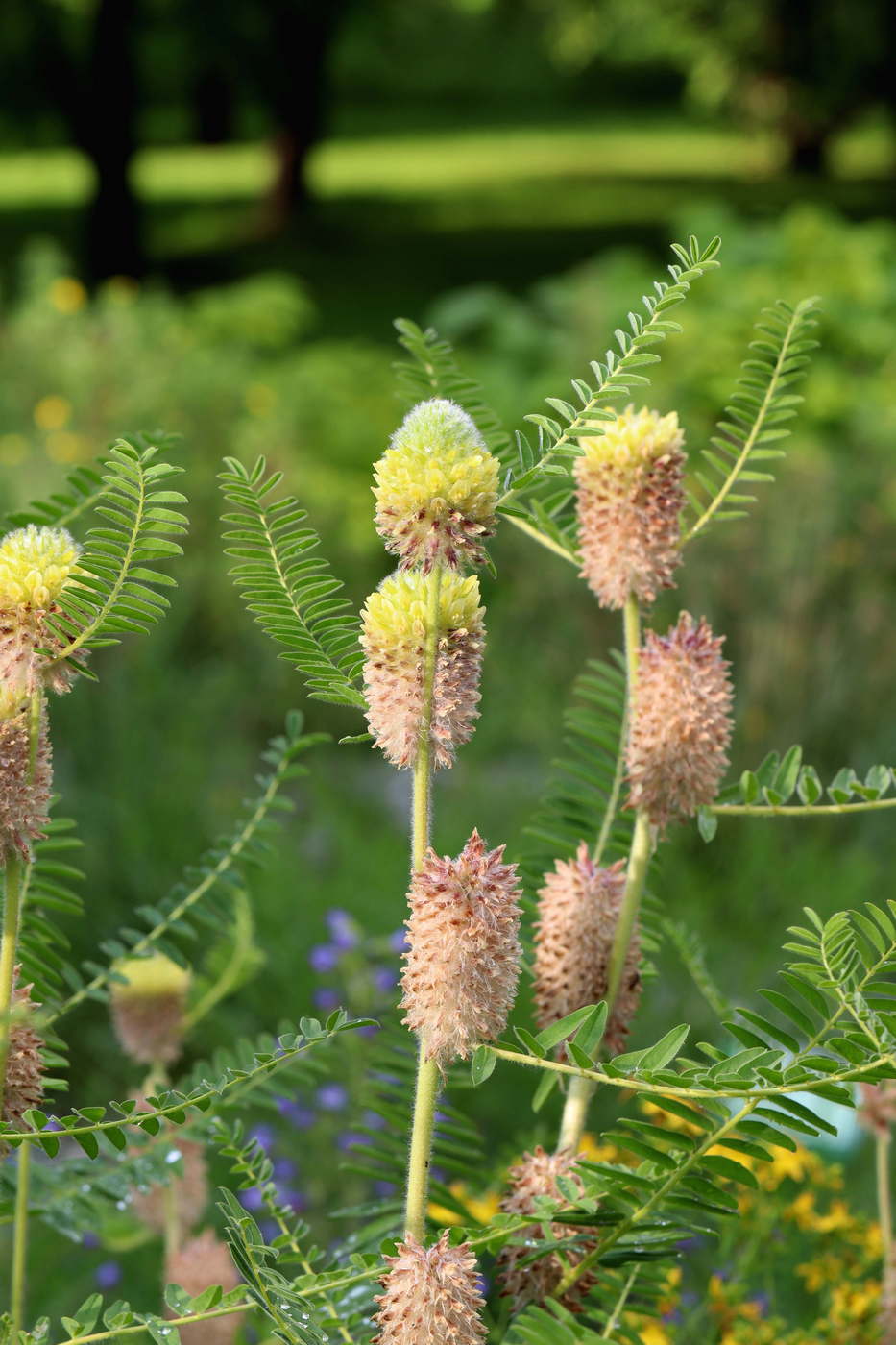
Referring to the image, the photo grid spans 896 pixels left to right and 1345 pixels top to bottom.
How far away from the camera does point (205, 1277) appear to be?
3.79 feet

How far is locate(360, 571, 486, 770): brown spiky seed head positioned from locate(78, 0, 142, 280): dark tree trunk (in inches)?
515

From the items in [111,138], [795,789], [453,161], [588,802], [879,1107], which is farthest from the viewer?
[453,161]

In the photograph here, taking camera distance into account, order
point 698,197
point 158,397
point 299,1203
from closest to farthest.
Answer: point 299,1203
point 158,397
point 698,197

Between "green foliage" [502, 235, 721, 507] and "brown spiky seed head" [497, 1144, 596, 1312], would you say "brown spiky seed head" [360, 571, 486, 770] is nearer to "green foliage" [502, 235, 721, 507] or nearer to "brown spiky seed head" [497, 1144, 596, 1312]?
"green foliage" [502, 235, 721, 507]

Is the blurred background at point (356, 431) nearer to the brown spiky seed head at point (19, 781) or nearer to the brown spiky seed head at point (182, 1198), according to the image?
the brown spiky seed head at point (182, 1198)

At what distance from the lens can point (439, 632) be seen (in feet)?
2.52

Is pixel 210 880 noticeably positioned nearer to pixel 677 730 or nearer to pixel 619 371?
pixel 677 730

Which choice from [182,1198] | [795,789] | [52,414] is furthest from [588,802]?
[52,414]

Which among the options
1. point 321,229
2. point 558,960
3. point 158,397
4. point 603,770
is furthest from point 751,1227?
point 321,229

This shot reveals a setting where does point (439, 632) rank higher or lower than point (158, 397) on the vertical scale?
lower

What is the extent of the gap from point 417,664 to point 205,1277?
59 centimetres

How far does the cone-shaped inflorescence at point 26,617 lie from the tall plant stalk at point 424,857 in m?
0.18

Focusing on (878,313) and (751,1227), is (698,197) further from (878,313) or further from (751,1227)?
(751,1227)

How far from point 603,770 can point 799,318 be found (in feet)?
1.10
